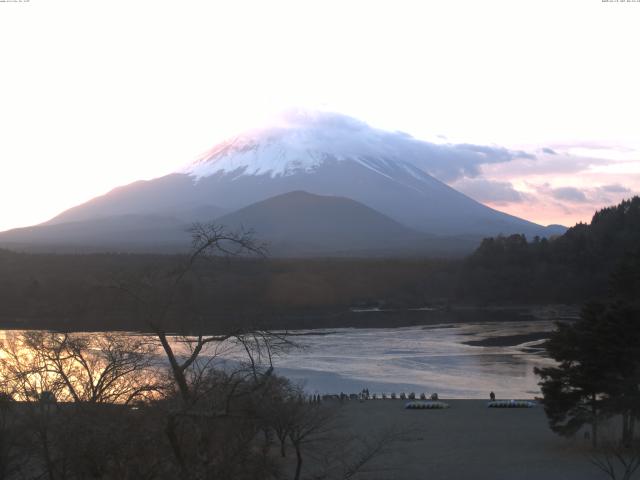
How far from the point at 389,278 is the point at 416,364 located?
26613 mm

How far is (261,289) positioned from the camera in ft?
131

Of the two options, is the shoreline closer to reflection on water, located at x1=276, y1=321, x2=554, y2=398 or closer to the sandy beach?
reflection on water, located at x1=276, y1=321, x2=554, y2=398

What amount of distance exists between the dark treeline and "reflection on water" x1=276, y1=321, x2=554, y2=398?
6.54 metres

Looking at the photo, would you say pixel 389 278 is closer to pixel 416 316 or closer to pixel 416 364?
pixel 416 316

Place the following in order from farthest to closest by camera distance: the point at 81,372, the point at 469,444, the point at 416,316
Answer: the point at 416,316
the point at 469,444
the point at 81,372

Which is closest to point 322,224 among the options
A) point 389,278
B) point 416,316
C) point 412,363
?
point 389,278

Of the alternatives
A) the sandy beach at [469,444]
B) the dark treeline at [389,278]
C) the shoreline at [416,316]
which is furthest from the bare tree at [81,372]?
the dark treeline at [389,278]

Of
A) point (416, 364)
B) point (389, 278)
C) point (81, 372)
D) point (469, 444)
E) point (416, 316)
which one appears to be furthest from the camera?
point (389, 278)

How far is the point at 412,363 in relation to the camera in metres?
21.5

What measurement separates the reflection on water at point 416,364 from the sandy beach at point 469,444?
7.81 feet

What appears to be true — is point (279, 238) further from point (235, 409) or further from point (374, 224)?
point (235, 409)

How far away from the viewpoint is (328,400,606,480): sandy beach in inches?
404

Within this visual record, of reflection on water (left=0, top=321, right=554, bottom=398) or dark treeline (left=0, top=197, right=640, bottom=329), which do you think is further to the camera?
dark treeline (left=0, top=197, right=640, bottom=329)

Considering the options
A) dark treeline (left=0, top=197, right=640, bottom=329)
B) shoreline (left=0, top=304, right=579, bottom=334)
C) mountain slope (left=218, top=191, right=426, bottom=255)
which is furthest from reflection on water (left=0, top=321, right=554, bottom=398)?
mountain slope (left=218, top=191, right=426, bottom=255)
